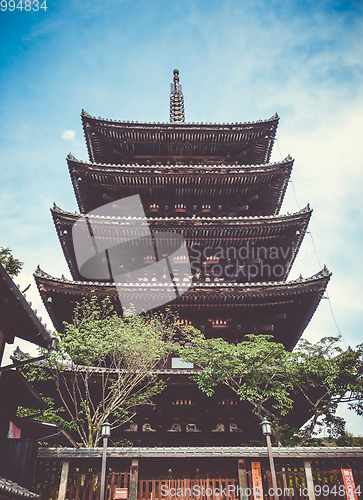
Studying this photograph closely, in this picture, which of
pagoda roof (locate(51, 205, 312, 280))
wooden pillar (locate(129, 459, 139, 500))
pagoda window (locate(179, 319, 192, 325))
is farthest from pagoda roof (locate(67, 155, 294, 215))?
wooden pillar (locate(129, 459, 139, 500))

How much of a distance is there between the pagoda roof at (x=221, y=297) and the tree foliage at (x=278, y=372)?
9.55ft

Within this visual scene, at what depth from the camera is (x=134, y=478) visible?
A: 34.0ft

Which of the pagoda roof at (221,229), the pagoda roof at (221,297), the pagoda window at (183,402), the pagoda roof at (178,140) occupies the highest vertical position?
the pagoda roof at (178,140)

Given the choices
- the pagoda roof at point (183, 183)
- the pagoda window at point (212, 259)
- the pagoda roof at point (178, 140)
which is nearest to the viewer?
the pagoda window at point (212, 259)

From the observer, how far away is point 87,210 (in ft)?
71.3

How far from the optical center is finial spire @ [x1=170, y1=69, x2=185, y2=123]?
88.3ft

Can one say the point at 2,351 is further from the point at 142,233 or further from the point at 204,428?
the point at 142,233

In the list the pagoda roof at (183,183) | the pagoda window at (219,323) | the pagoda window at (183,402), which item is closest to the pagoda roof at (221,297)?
the pagoda window at (219,323)

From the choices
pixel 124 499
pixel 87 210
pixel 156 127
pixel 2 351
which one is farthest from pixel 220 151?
pixel 124 499

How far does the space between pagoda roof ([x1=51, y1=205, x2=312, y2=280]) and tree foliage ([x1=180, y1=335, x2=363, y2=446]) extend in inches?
245

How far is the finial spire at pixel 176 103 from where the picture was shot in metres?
26.9

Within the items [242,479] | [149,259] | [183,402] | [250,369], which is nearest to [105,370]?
[183,402]

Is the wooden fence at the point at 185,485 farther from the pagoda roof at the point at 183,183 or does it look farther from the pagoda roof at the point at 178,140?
the pagoda roof at the point at 178,140

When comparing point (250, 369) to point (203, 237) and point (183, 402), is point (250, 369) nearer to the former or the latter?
point (183, 402)
